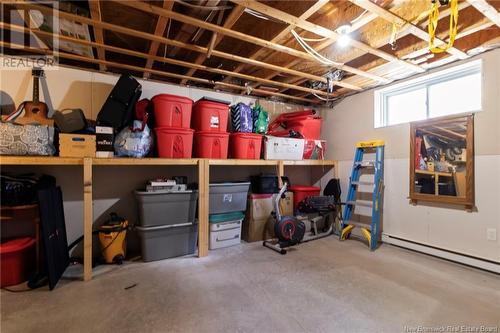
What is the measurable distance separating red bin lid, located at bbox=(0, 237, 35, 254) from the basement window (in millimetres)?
4442

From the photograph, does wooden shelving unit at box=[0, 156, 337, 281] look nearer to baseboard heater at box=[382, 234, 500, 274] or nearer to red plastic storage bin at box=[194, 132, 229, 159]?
red plastic storage bin at box=[194, 132, 229, 159]

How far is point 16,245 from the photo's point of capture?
2170mm

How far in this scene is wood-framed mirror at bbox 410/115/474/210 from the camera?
2622 mm

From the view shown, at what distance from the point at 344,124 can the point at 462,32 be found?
1961 millimetres

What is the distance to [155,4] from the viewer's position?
1.81 m

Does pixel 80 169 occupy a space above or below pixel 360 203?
above

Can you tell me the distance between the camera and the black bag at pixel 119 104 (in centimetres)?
246

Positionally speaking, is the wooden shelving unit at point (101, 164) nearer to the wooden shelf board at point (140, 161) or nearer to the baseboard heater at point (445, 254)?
the wooden shelf board at point (140, 161)

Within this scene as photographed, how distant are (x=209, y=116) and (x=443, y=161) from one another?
9.39ft

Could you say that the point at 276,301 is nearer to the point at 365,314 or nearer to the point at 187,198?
the point at 365,314

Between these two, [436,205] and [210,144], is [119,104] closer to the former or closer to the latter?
[210,144]

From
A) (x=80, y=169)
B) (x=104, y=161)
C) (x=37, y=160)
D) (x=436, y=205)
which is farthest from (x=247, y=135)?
(x=436, y=205)

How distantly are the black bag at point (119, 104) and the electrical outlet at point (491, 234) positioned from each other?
158 inches

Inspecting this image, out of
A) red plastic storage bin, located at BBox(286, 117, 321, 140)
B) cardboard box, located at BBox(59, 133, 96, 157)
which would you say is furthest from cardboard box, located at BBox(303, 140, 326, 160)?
cardboard box, located at BBox(59, 133, 96, 157)
